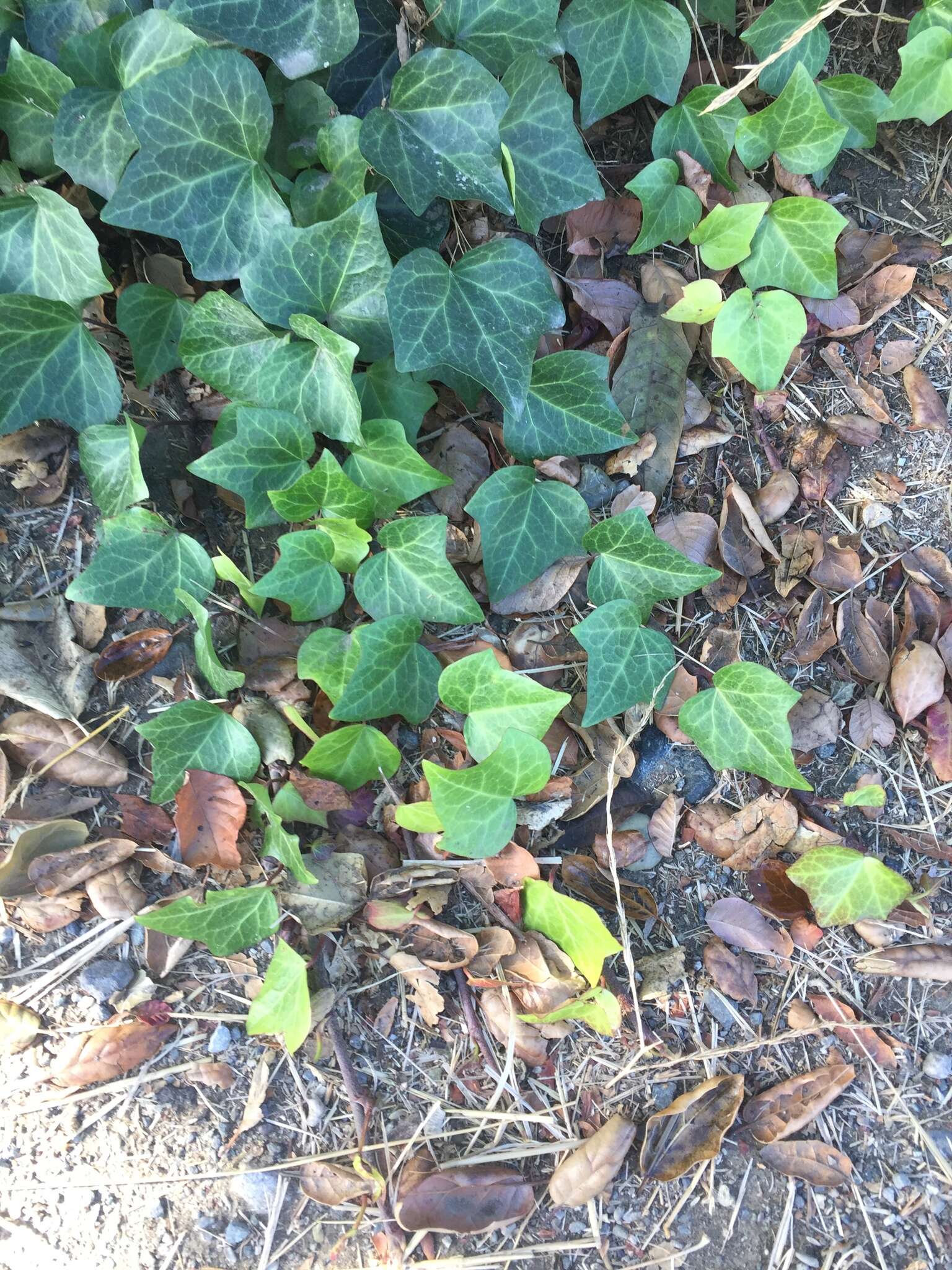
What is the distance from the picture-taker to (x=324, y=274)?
1154mm

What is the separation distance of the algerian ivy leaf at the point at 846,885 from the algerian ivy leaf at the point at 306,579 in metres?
0.83

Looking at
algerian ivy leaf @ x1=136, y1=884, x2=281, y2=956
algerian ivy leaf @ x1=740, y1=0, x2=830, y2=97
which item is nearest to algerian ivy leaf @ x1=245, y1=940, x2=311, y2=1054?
algerian ivy leaf @ x1=136, y1=884, x2=281, y2=956

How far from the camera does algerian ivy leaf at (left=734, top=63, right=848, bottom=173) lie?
128cm

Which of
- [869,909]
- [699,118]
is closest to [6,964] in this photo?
[869,909]

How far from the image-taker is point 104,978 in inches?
46.8

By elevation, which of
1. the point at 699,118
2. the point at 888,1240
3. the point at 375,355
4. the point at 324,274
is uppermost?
the point at 699,118

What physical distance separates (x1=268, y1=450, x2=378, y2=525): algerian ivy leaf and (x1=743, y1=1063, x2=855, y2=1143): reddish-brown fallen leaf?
3.50ft

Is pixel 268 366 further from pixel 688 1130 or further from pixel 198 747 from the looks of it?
pixel 688 1130

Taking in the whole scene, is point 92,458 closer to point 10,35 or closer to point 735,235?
point 10,35

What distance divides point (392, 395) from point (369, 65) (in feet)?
1.53

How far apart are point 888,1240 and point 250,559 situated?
55.8 inches

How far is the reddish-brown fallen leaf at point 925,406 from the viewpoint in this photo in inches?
55.9

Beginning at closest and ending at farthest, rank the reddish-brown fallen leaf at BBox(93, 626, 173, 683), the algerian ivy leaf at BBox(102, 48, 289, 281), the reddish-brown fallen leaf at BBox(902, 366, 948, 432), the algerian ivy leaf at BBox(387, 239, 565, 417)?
1. the algerian ivy leaf at BBox(102, 48, 289, 281)
2. the algerian ivy leaf at BBox(387, 239, 565, 417)
3. the reddish-brown fallen leaf at BBox(93, 626, 173, 683)
4. the reddish-brown fallen leaf at BBox(902, 366, 948, 432)

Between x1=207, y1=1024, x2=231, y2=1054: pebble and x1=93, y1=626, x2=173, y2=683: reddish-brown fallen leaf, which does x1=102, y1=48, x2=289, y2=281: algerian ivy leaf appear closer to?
x1=93, y1=626, x2=173, y2=683: reddish-brown fallen leaf
